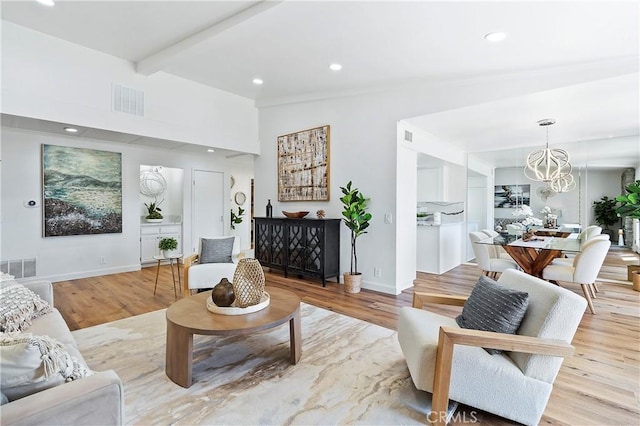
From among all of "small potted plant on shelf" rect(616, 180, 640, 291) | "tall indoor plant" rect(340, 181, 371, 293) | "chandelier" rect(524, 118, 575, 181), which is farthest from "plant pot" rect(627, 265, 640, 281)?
"tall indoor plant" rect(340, 181, 371, 293)

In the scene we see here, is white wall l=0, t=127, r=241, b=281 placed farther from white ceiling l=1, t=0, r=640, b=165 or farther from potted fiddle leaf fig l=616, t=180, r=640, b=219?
potted fiddle leaf fig l=616, t=180, r=640, b=219

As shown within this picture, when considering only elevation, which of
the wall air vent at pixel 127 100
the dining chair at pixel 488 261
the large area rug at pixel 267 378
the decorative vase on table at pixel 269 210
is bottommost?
the large area rug at pixel 267 378

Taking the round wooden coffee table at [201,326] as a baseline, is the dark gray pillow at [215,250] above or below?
above

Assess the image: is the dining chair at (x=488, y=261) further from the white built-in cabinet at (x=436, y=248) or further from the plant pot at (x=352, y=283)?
the plant pot at (x=352, y=283)

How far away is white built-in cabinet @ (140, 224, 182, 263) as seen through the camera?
6016 mm

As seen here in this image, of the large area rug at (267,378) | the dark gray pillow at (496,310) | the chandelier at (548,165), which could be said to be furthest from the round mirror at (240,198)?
the dark gray pillow at (496,310)

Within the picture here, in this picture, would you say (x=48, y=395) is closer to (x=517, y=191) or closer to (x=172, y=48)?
(x=172, y=48)

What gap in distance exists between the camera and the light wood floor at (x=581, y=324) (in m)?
1.93

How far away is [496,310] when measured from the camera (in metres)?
1.84

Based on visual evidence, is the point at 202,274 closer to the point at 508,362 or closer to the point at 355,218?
the point at 355,218

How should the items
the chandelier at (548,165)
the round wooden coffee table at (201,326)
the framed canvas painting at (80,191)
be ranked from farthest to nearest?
1. the chandelier at (548,165)
2. the framed canvas painting at (80,191)
3. the round wooden coffee table at (201,326)

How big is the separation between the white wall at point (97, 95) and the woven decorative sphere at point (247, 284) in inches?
135

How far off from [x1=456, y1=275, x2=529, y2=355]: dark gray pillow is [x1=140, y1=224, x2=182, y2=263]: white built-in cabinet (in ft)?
19.2

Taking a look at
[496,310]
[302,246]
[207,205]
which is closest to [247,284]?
[496,310]
